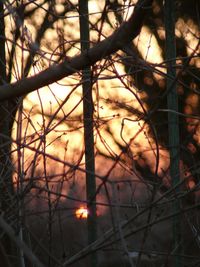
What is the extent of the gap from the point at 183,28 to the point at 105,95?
0.95 metres

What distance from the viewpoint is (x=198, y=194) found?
5008 millimetres

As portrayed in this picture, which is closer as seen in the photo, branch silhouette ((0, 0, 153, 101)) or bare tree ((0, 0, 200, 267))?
branch silhouette ((0, 0, 153, 101))

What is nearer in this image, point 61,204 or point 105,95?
point 61,204

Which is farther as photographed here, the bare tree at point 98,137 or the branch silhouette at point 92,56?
the bare tree at point 98,137

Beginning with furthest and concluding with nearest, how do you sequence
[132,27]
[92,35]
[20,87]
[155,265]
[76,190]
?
[92,35] < [76,190] < [155,265] < [20,87] < [132,27]

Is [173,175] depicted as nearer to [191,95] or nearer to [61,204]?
[61,204]

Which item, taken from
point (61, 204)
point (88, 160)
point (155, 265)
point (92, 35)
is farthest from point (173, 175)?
point (92, 35)

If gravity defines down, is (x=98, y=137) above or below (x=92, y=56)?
above

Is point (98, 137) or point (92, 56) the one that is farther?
point (98, 137)

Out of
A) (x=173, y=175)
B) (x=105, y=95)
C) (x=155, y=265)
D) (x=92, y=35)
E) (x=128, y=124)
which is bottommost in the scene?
(x=155, y=265)

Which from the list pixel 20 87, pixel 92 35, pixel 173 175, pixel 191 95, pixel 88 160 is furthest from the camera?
pixel 191 95

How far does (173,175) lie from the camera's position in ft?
13.1

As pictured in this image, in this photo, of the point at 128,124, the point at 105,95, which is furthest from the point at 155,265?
the point at 105,95

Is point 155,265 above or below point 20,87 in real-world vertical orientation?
below
